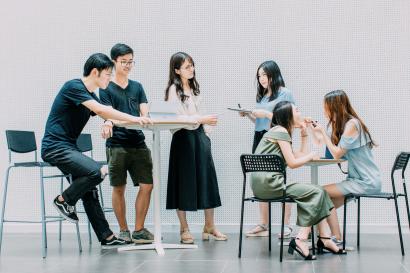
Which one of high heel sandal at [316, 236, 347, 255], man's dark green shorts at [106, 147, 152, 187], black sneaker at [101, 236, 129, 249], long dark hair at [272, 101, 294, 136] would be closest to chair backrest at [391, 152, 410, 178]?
high heel sandal at [316, 236, 347, 255]

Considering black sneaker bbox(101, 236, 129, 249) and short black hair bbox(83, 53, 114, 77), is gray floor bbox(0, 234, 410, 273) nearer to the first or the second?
black sneaker bbox(101, 236, 129, 249)

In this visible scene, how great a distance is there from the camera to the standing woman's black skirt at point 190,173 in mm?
5168

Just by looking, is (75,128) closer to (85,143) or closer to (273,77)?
(85,143)

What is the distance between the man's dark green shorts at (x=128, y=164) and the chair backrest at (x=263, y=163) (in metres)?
1.21

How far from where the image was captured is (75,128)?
471 centimetres

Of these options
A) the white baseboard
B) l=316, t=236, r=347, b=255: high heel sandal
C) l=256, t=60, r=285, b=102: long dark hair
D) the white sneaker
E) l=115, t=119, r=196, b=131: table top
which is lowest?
the white baseboard

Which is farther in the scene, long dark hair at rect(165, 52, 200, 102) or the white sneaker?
the white sneaker

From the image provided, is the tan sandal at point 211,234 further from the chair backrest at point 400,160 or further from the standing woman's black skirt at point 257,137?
the chair backrest at point 400,160

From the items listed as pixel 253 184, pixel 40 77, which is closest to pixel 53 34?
pixel 40 77

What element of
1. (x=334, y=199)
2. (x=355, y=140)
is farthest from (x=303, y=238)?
(x=355, y=140)

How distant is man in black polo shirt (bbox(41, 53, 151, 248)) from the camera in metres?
4.48

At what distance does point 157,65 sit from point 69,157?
73.4 inches

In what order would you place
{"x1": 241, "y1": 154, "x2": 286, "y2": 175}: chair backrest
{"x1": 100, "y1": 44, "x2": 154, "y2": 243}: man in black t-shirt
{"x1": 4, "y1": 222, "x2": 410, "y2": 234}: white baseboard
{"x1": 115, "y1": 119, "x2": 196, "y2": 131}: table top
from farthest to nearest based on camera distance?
{"x1": 4, "y1": 222, "x2": 410, "y2": 234}: white baseboard
{"x1": 100, "y1": 44, "x2": 154, "y2": 243}: man in black t-shirt
{"x1": 115, "y1": 119, "x2": 196, "y2": 131}: table top
{"x1": 241, "y1": 154, "x2": 286, "y2": 175}: chair backrest

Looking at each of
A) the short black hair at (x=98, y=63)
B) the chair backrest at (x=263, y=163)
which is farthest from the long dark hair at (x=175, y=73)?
the chair backrest at (x=263, y=163)
